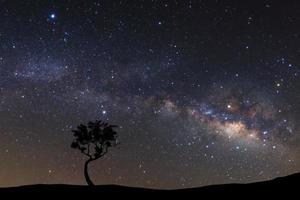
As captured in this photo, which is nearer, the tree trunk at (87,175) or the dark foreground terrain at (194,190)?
the dark foreground terrain at (194,190)

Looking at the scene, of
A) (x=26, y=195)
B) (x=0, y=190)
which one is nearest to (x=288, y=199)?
(x=26, y=195)

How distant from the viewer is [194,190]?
1131 inches

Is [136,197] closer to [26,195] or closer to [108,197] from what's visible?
[108,197]

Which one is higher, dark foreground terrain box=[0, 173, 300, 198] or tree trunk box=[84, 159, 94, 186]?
tree trunk box=[84, 159, 94, 186]

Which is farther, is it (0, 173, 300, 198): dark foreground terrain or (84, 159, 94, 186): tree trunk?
(84, 159, 94, 186): tree trunk

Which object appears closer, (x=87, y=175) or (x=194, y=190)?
(x=194, y=190)

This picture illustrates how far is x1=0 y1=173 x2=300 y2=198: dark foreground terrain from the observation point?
997 inches

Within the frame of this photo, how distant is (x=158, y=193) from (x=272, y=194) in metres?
7.37

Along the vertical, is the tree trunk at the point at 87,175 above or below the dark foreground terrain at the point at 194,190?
above

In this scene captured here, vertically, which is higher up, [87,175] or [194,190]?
[87,175]

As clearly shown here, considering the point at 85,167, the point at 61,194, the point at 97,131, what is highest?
the point at 97,131

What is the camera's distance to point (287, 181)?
2675 centimetres

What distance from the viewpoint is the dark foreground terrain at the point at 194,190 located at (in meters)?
25.3

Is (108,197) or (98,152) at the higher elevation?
(98,152)
